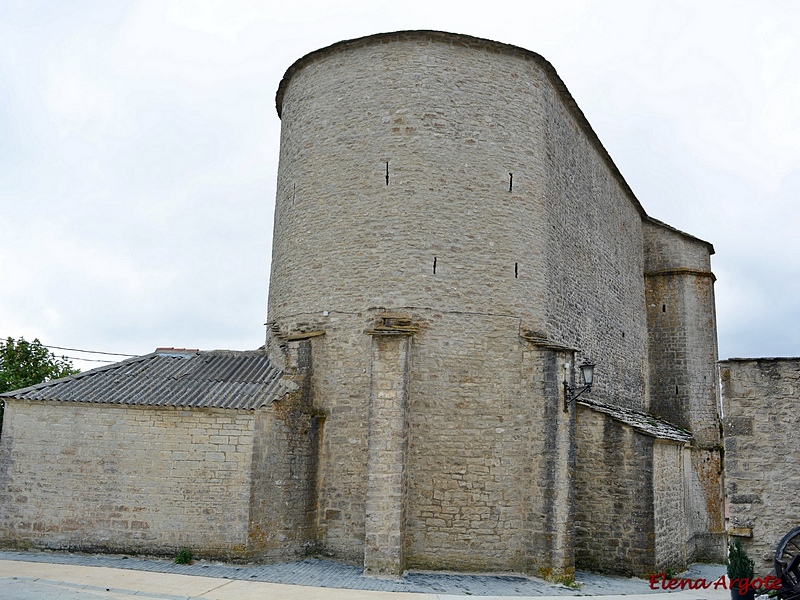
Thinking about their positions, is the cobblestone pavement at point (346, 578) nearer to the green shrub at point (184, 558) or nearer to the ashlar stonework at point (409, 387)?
the green shrub at point (184, 558)

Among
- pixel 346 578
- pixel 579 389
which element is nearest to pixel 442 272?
pixel 579 389

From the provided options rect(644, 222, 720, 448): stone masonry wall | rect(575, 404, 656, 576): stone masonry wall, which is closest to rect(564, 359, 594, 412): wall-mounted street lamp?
rect(575, 404, 656, 576): stone masonry wall

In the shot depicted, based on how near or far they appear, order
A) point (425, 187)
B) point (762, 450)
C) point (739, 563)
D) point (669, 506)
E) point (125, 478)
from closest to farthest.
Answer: point (739, 563), point (762, 450), point (125, 478), point (425, 187), point (669, 506)

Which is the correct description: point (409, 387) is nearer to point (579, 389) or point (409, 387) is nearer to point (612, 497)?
point (579, 389)

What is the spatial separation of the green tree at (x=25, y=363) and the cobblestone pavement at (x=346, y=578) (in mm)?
10100

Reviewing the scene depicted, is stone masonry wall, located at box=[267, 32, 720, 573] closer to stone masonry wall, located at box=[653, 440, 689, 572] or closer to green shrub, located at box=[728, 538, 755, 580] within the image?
stone masonry wall, located at box=[653, 440, 689, 572]

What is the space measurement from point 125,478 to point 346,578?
4.50 metres

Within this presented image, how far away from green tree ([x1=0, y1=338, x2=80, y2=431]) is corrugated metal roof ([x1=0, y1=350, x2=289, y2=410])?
28.3ft

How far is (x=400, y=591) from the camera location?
10.4 metres

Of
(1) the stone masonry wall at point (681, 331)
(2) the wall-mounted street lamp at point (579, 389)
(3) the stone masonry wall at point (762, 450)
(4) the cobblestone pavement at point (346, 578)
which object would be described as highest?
(1) the stone masonry wall at point (681, 331)

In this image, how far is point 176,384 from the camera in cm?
1309

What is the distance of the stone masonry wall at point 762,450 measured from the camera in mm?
9289

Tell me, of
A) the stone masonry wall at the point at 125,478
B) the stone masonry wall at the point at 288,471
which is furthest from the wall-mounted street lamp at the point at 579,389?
the stone masonry wall at the point at 125,478

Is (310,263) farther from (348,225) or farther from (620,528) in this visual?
(620,528)
